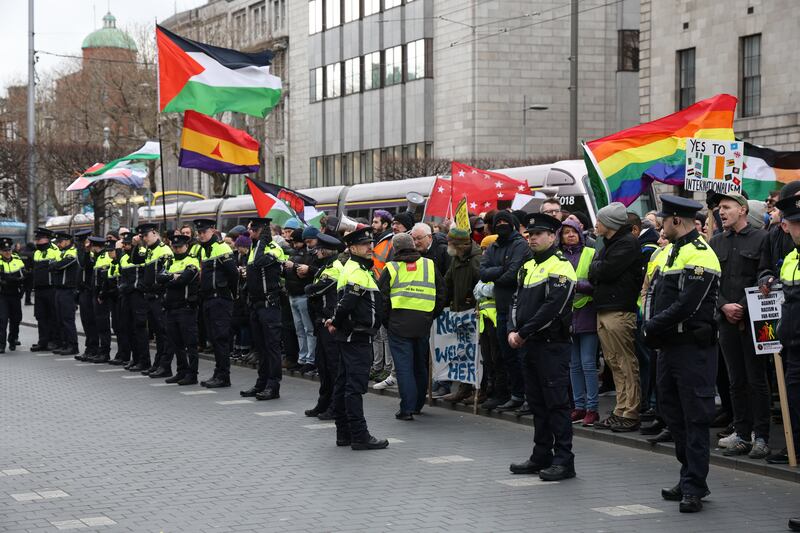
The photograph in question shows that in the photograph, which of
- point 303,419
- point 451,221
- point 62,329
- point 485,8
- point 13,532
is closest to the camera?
point 13,532

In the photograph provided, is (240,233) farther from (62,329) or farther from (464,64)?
(464,64)

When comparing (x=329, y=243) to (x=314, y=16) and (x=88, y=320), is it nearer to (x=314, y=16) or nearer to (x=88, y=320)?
(x=88, y=320)

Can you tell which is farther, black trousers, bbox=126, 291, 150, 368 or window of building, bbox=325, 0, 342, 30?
window of building, bbox=325, 0, 342, 30

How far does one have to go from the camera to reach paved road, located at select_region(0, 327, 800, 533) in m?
7.84

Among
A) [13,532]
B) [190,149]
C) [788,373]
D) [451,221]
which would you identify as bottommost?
[13,532]

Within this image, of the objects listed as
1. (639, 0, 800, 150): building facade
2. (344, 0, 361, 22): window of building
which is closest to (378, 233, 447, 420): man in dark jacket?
(639, 0, 800, 150): building facade

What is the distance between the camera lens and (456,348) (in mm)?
13156

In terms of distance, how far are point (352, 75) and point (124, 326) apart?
1471 inches

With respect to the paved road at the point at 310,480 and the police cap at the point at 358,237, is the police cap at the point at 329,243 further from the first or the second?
the paved road at the point at 310,480

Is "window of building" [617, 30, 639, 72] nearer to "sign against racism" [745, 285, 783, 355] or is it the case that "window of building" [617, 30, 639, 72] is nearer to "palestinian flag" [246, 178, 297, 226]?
Result: "palestinian flag" [246, 178, 297, 226]

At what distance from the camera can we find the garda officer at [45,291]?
20.8m

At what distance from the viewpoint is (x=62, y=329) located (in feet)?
68.2

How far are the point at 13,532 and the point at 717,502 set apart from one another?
15.3 feet

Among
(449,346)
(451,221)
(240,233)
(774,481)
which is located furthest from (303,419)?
(240,233)
